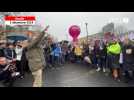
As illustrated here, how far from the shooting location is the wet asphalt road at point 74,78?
9.77 metres

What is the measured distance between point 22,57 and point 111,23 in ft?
6.86

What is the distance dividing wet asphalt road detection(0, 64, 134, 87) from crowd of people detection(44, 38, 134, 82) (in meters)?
0.13

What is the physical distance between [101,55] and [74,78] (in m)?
1.01

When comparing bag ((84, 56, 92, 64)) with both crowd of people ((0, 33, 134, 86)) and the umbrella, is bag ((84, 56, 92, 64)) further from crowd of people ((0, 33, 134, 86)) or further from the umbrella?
the umbrella

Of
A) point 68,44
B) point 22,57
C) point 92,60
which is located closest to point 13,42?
point 22,57

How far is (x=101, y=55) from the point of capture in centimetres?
1069

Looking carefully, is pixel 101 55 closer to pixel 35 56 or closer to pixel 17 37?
pixel 17 37

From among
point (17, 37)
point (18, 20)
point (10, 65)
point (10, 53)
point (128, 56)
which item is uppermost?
point (18, 20)

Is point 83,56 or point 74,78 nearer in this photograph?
point 74,78

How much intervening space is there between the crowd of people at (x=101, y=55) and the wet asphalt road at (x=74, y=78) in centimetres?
13

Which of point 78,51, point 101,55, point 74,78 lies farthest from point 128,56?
point 74,78

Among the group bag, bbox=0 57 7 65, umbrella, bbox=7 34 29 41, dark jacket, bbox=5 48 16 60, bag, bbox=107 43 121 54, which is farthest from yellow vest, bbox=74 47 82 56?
bag, bbox=0 57 7 65

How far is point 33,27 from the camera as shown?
9648 mm
